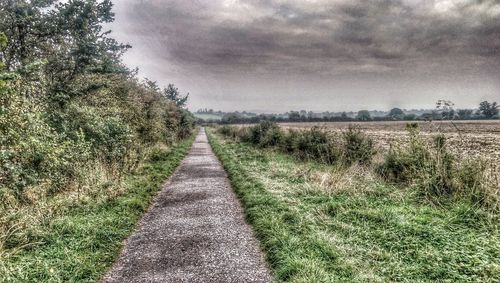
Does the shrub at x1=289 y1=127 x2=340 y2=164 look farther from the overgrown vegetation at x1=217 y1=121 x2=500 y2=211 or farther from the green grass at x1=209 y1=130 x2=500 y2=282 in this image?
the green grass at x1=209 y1=130 x2=500 y2=282

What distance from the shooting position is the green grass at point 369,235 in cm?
429

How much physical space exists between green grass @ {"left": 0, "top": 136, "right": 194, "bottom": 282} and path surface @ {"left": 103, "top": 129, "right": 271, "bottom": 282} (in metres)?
0.26

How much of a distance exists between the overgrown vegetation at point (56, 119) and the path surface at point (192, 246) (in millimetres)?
1669

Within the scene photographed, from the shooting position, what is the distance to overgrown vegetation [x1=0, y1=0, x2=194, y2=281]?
5961 millimetres

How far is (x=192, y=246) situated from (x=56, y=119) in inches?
279

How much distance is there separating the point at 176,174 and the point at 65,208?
649cm

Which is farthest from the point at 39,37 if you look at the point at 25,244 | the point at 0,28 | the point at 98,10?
the point at 25,244

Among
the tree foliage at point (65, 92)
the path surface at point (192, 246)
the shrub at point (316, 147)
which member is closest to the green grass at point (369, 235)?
the path surface at point (192, 246)

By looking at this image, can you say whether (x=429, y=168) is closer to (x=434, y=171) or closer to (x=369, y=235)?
(x=434, y=171)

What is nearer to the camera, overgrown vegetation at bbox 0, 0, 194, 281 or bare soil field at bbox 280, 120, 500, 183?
overgrown vegetation at bbox 0, 0, 194, 281

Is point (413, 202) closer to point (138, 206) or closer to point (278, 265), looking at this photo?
point (278, 265)

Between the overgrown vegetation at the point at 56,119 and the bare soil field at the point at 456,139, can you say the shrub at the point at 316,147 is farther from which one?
the overgrown vegetation at the point at 56,119

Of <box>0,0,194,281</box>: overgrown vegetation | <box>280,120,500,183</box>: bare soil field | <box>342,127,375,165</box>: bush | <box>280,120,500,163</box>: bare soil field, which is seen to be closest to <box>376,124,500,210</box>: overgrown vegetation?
<box>280,120,500,183</box>: bare soil field

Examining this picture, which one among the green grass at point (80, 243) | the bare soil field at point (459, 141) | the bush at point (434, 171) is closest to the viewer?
the green grass at point (80, 243)
